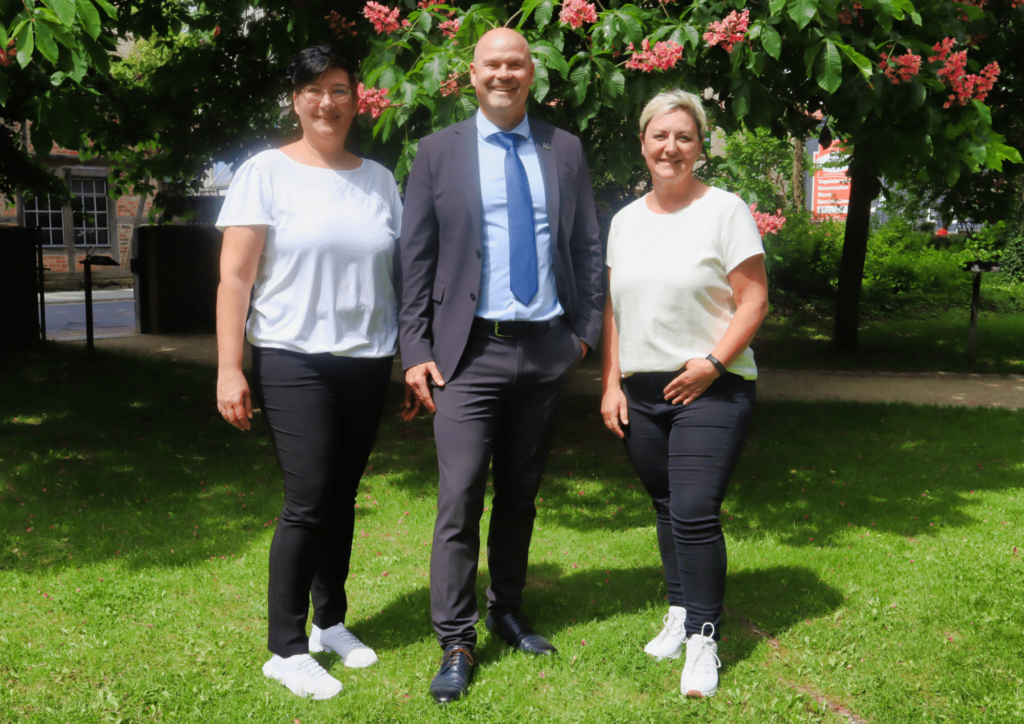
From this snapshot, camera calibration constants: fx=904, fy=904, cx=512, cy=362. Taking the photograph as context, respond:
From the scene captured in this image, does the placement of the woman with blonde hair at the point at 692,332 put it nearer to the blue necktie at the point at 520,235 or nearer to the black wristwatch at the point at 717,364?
the black wristwatch at the point at 717,364

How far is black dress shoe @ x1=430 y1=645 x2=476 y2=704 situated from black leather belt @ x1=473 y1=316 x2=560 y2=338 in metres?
1.08

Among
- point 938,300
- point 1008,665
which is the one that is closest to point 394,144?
point 1008,665

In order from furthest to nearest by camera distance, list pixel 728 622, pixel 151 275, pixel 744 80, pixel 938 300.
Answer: pixel 938 300, pixel 151 275, pixel 744 80, pixel 728 622

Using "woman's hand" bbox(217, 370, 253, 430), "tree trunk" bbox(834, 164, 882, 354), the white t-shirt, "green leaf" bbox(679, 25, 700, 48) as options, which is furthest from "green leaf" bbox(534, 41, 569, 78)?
"tree trunk" bbox(834, 164, 882, 354)

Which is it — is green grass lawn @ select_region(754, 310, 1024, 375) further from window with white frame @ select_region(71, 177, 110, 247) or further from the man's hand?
window with white frame @ select_region(71, 177, 110, 247)

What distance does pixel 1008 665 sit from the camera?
10.8 ft

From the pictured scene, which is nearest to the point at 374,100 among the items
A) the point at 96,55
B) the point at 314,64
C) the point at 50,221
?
the point at 314,64

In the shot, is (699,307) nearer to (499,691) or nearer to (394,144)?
(499,691)

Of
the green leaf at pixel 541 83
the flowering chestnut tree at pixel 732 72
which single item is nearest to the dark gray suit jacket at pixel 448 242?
the green leaf at pixel 541 83

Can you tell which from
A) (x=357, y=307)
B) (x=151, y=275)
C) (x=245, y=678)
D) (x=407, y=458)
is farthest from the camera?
(x=151, y=275)

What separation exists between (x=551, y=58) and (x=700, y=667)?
8.13 ft

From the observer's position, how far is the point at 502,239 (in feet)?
9.82

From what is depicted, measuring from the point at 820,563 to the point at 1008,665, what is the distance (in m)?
1.17

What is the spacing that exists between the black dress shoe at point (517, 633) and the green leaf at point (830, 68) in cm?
266
